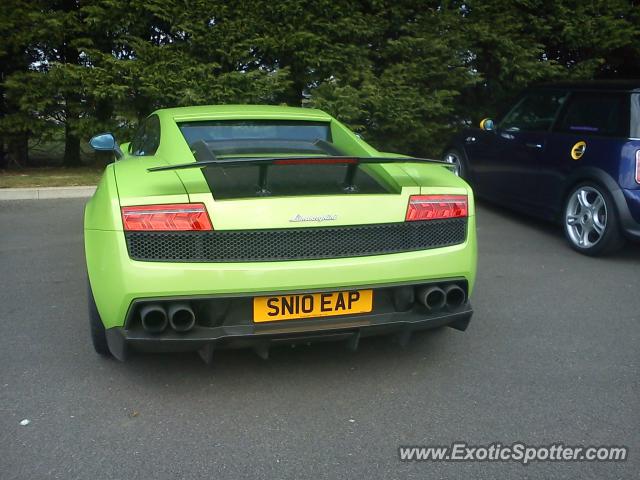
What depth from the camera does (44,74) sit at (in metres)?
8.99

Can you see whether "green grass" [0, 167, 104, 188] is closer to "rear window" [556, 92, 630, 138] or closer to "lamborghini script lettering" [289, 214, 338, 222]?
"rear window" [556, 92, 630, 138]

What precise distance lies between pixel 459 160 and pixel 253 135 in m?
4.57

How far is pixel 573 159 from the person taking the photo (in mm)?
5773

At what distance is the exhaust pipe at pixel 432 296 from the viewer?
9.53ft

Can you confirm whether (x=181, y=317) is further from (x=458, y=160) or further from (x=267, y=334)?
(x=458, y=160)

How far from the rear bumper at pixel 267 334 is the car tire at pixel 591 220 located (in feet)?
10.2

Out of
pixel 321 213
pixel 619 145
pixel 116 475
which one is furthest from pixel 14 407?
pixel 619 145

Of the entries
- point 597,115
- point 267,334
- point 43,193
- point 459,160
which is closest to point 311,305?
point 267,334

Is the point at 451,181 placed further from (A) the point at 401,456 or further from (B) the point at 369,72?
(B) the point at 369,72

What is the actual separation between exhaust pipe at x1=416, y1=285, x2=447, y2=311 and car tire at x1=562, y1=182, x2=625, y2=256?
3.08 meters

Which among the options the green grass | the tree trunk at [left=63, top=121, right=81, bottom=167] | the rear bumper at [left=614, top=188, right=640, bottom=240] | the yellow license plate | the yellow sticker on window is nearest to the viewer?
the yellow license plate

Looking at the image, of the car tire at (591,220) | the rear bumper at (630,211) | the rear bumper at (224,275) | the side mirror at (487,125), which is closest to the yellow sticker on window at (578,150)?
the car tire at (591,220)

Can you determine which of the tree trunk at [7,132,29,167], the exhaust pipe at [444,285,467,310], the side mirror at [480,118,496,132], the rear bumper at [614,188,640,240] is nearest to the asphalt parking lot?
the exhaust pipe at [444,285,467,310]

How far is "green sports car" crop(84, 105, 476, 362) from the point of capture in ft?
8.61
